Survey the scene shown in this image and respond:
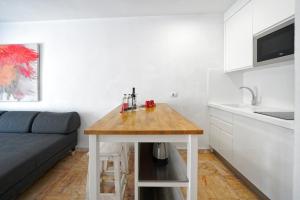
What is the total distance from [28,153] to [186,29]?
10.0ft

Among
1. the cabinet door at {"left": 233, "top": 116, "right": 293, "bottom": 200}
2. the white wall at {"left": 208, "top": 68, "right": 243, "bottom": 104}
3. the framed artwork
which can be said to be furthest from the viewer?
the framed artwork

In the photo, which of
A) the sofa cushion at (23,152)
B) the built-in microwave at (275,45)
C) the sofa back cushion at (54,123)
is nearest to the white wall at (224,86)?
the built-in microwave at (275,45)

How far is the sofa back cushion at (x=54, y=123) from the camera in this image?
3.00 meters

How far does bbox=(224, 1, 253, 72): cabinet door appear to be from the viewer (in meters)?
2.48

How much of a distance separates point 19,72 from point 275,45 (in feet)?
13.5

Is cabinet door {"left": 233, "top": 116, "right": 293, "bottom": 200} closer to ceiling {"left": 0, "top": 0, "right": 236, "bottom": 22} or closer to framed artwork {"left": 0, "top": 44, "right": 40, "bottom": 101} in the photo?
ceiling {"left": 0, "top": 0, "right": 236, "bottom": 22}

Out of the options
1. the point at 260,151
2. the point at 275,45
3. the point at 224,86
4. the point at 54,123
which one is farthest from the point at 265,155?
the point at 54,123

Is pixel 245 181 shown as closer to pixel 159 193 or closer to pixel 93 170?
pixel 159 193

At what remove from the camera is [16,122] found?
3.10 metres

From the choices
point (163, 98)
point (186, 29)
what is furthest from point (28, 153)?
point (186, 29)

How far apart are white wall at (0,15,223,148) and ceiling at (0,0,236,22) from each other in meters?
0.15

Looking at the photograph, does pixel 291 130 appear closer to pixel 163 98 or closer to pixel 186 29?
pixel 163 98

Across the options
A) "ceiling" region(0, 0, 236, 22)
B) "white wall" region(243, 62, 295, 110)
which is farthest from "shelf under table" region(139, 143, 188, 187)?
"ceiling" region(0, 0, 236, 22)

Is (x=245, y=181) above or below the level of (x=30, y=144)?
below
